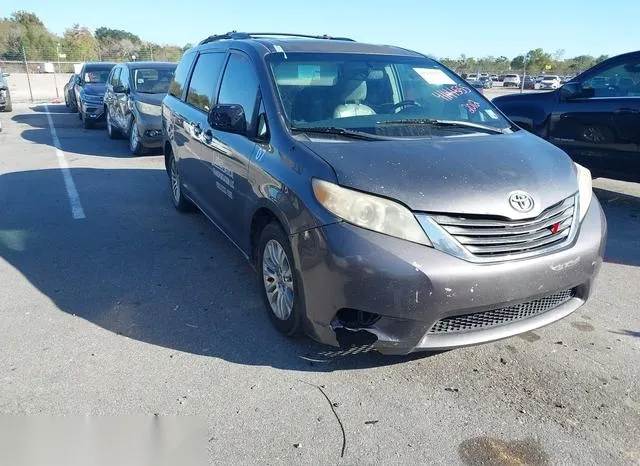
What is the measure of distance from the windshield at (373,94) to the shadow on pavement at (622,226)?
6.64 feet

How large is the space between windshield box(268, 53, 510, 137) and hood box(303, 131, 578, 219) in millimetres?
344

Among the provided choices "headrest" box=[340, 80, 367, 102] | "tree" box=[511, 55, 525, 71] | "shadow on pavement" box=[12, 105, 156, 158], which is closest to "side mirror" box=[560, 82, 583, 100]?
"headrest" box=[340, 80, 367, 102]

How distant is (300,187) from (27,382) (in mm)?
1877

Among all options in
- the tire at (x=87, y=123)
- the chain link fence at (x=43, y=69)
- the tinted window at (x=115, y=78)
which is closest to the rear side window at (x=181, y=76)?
the tinted window at (x=115, y=78)

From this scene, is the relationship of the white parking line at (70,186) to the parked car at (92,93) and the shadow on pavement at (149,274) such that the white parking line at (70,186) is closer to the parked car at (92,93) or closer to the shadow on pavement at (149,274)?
the shadow on pavement at (149,274)

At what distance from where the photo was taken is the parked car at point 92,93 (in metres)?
14.2

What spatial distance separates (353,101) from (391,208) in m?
1.37

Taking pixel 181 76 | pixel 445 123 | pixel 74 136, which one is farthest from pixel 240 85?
pixel 74 136

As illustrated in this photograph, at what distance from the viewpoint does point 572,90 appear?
680cm

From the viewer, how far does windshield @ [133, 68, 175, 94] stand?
34.7ft

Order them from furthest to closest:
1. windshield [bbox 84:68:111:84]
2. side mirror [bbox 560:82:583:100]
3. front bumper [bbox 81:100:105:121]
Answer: windshield [bbox 84:68:111:84]
front bumper [bbox 81:100:105:121]
side mirror [bbox 560:82:583:100]

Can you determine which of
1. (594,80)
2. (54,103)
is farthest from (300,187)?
(54,103)

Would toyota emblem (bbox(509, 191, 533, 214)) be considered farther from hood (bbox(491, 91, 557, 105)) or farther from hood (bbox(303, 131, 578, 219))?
hood (bbox(491, 91, 557, 105))

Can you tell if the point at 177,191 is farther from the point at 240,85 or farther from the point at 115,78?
the point at 115,78
